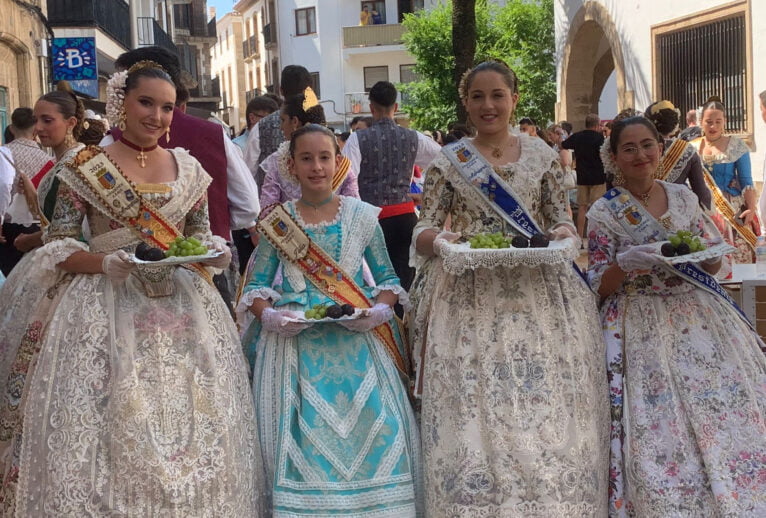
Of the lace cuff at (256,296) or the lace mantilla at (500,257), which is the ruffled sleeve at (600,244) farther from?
the lace cuff at (256,296)

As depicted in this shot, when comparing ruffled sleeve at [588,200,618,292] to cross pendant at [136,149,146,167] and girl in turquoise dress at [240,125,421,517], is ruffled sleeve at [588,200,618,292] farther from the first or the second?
cross pendant at [136,149,146,167]

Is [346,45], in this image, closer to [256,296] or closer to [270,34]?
[270,34]

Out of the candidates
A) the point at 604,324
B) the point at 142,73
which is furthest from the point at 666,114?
the point at 142,73

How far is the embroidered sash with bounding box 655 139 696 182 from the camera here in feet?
20.2

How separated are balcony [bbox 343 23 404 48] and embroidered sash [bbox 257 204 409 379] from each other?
1604 inches

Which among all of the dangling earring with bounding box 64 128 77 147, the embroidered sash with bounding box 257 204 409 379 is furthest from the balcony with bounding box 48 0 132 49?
the embroidered sash with bounding box 257 204 409 379

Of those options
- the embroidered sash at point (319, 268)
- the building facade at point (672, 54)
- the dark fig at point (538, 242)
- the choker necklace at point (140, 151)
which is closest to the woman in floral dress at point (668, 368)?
the dark fig at point (538, 242)

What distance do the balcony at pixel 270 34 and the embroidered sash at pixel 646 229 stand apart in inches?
1784

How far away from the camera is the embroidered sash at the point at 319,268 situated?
4.54 metres

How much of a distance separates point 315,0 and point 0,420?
43346 mm

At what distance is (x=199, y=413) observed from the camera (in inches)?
156

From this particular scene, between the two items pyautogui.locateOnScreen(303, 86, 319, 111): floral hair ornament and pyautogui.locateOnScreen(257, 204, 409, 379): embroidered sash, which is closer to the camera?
pyautogui.locateOnScreen(257, 204, 409, 379): embroidered sash

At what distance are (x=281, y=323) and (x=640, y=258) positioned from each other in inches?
58.0

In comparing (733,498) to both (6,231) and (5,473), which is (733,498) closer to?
(5,473)
